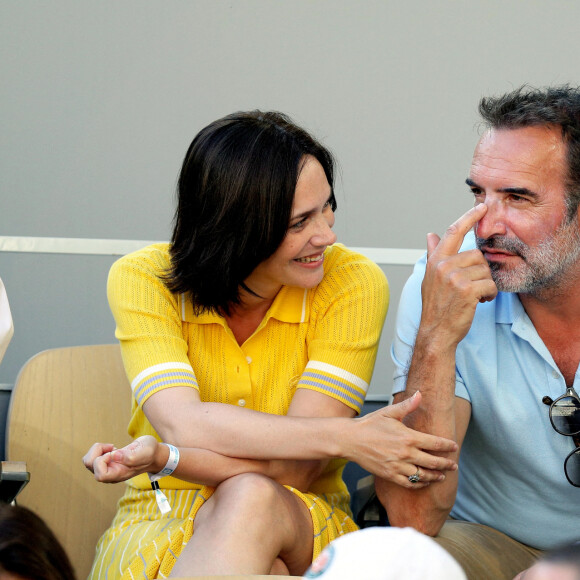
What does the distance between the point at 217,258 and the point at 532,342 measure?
2.58ft

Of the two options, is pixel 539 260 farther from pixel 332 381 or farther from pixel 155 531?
pixel 155 531

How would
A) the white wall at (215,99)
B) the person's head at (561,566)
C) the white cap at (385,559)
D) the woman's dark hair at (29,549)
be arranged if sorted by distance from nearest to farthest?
the white cap at (385,559), the person's head at (561,566), the woman's dark hair at (29,549), the white wall at (215,99)

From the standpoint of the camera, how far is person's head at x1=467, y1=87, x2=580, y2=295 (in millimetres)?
2064

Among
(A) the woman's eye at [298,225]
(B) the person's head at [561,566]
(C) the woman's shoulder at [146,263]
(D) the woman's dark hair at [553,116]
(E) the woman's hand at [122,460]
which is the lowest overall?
(E) the woman's hand at [122,460]

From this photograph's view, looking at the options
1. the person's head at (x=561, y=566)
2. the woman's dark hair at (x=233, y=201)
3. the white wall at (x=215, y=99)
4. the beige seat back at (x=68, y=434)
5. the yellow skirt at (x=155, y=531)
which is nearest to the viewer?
the person's head at (x=561, y=566)

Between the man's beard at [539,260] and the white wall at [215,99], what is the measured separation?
4.90ft

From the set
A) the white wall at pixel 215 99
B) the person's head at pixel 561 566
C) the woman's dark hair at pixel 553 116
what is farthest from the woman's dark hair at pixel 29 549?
the white wall at pixel 215 99

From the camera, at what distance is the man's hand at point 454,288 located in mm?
2039

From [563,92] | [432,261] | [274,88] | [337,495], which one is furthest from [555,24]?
[337,495]

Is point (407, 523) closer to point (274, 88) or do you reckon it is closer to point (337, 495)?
point (337, 495)

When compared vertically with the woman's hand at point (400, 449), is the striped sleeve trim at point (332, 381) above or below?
above

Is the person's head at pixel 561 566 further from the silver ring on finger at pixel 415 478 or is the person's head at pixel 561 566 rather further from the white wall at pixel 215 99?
the white wall at pixel 215 99

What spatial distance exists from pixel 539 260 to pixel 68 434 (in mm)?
1390

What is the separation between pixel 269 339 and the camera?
90.6 inches
